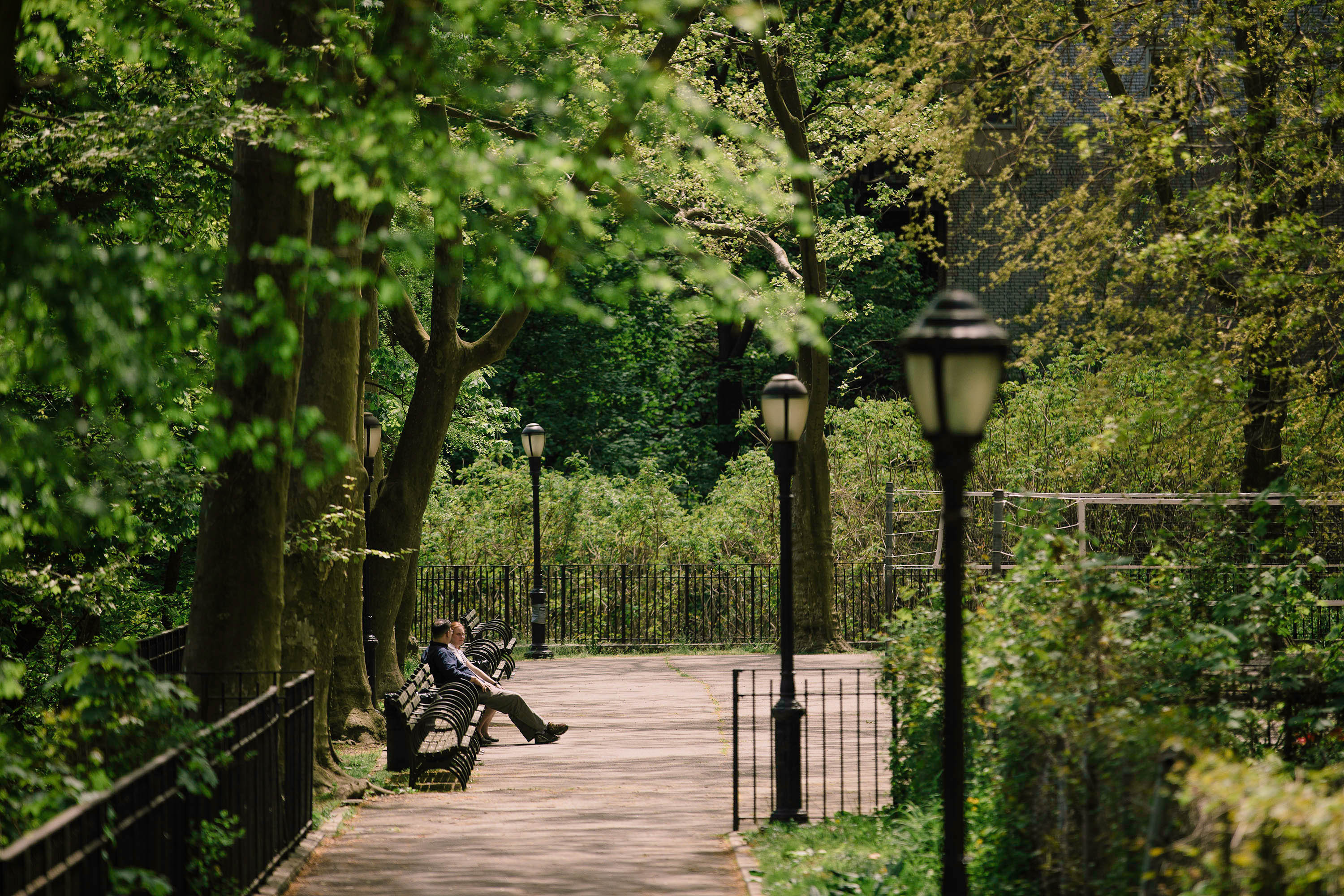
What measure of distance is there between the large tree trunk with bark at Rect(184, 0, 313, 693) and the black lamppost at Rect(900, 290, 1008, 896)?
16.0 feet

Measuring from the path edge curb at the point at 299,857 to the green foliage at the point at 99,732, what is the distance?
64.5 inches

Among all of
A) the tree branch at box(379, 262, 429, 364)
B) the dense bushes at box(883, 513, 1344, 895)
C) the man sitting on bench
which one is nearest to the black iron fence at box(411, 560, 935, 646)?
the tree branch at box(379, 262, 429, 364)

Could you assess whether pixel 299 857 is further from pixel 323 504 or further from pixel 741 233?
pixel 741 233

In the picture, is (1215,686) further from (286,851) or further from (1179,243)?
(286,851)

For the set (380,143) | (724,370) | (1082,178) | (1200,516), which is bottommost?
(1200,516)

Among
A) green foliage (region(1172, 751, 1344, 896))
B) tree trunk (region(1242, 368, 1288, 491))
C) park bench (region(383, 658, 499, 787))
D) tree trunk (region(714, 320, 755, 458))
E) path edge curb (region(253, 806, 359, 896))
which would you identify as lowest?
path edge curb (region(253, 806, 359, 896))

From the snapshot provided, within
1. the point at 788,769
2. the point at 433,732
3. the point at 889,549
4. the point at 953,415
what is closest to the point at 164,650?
the point at 433,732

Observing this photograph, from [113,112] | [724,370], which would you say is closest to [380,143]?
[113,112]

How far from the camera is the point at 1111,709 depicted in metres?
6.57

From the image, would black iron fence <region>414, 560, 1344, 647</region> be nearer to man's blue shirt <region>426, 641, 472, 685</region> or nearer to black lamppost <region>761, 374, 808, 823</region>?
man's blue shirt <region>426, 641, 472, 685</region>

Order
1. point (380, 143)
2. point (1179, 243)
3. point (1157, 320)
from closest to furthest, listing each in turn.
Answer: point (380, 143)
point (1179, 243)
point (1157, 320)

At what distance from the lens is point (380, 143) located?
21.8ft

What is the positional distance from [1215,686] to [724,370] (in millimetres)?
31551

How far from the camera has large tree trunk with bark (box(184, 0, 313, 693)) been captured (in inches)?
372
